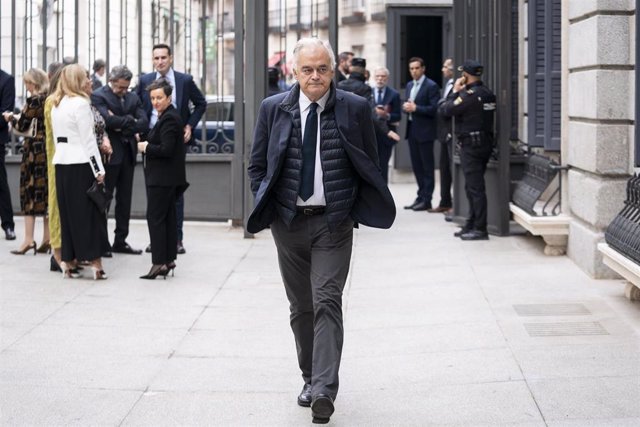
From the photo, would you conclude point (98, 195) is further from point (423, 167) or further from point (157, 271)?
point (423, 167)

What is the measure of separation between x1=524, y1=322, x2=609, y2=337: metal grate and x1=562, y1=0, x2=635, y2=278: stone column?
2.01m

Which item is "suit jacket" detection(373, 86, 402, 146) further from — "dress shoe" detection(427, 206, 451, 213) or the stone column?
the stone column

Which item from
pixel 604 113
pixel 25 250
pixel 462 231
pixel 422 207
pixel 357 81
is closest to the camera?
pixel 604 113

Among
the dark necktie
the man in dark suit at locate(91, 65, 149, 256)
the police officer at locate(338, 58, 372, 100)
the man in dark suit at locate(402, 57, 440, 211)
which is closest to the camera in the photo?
the dark necktie

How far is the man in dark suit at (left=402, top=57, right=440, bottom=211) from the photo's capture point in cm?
1722

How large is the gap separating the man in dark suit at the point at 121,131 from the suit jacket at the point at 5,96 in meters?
1.69

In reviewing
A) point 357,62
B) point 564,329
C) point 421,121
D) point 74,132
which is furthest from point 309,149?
point 421,121

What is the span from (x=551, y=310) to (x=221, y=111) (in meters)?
6.30

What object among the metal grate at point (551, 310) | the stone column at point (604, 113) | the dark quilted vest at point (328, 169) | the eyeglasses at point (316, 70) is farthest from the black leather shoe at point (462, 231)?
the eyeglasses at point (316, 70)

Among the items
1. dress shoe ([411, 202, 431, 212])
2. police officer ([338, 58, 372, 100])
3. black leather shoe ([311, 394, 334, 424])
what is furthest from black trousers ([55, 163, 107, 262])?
dress shoe ([411, 202, 431, 212])

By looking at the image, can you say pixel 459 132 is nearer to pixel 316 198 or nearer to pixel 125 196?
pixel 125 196

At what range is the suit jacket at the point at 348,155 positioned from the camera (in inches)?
258

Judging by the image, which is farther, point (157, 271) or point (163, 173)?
point (157, 271)

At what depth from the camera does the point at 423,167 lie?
1722 cm
